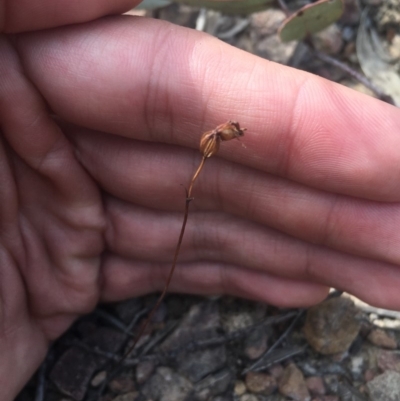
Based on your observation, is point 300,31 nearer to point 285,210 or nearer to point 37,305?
point 285,210

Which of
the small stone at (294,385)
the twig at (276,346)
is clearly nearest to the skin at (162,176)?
the twig at (276,346)

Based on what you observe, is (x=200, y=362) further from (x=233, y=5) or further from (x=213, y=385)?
(x=233, y=5)

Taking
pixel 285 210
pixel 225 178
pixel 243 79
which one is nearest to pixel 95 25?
pixel 243 79

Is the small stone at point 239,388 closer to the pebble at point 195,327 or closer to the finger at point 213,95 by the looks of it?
the pebble at point 195,327

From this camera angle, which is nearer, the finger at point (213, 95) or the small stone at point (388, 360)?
the finger at point (213, 95)

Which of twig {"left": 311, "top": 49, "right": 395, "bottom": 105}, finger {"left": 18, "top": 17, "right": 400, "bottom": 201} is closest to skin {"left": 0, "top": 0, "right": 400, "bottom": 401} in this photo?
finger {"left": 18, "top": 17, "right": 400, "bottom": 201}

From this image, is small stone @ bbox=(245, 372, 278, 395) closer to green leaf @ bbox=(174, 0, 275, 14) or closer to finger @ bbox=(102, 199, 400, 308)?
finger @ bbox=(102, 199, 400, 308)
